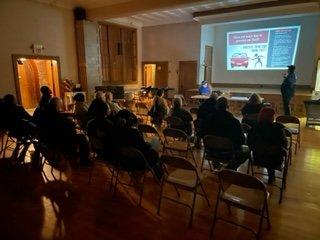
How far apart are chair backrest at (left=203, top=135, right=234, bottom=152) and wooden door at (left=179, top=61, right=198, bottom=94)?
8051mm

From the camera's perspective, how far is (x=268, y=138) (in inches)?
116

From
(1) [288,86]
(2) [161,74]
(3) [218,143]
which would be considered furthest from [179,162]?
(2) [161,74]

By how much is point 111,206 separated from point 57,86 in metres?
6.66

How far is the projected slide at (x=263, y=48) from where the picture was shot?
9.16 metres

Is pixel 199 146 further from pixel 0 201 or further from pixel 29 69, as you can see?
pixel 29 69

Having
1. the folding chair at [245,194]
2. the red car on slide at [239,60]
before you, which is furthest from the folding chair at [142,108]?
the red car on slide at [239,60]

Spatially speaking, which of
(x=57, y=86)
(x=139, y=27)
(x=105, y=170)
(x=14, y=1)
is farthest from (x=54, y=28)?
(x=105, y=170)

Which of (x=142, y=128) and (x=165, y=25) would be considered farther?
(x=165, y=25)

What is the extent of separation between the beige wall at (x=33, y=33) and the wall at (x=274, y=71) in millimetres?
6432

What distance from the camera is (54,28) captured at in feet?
25.8

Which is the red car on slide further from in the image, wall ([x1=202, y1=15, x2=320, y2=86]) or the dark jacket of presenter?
the dark jacket of presenter

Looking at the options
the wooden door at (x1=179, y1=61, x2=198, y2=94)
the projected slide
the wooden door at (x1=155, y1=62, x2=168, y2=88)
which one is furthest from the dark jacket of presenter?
the wooden door at (x1=155, y1=62, x2=168, y2=88)

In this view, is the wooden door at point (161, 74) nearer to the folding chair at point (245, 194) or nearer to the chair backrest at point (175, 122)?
the chair backrest at point (175, 122)

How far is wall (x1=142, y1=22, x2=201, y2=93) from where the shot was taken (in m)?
10.6
